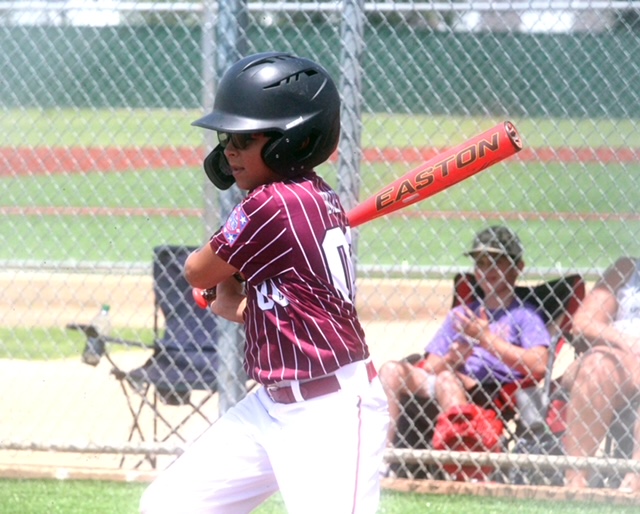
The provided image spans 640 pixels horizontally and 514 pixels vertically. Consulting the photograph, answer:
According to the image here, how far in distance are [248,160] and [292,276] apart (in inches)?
12.8

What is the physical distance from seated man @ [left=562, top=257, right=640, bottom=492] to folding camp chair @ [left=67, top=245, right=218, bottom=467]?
1602 mm

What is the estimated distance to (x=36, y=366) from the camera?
22.0 feet

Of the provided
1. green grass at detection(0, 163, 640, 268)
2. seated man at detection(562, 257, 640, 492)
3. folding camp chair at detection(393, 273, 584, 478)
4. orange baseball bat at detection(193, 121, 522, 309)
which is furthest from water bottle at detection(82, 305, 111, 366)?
green grass at detection(0, 163, 640, 268)

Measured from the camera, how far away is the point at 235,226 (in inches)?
103

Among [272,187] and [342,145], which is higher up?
[272,187]

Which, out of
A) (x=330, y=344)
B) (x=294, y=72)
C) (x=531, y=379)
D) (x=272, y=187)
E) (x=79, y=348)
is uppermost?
(x=294, y=72)

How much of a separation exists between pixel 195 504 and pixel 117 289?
19.0 feet

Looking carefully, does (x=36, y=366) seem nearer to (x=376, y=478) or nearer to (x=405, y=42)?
(x=405, y=42)

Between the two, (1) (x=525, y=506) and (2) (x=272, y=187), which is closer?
(2) (x=272, y=187)

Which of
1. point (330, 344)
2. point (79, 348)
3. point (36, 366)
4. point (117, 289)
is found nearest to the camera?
point (330, 344)

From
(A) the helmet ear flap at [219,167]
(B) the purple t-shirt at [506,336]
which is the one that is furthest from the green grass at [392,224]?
(A) the helmet ear flap at [219,167]

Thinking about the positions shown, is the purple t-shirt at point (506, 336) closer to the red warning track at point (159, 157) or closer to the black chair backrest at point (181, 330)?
the red warning track at point (159, 157)

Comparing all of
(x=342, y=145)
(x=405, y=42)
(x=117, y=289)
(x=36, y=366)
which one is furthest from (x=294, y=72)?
(x=117, y=289)

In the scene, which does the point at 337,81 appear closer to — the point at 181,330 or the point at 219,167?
the point at 181,330
